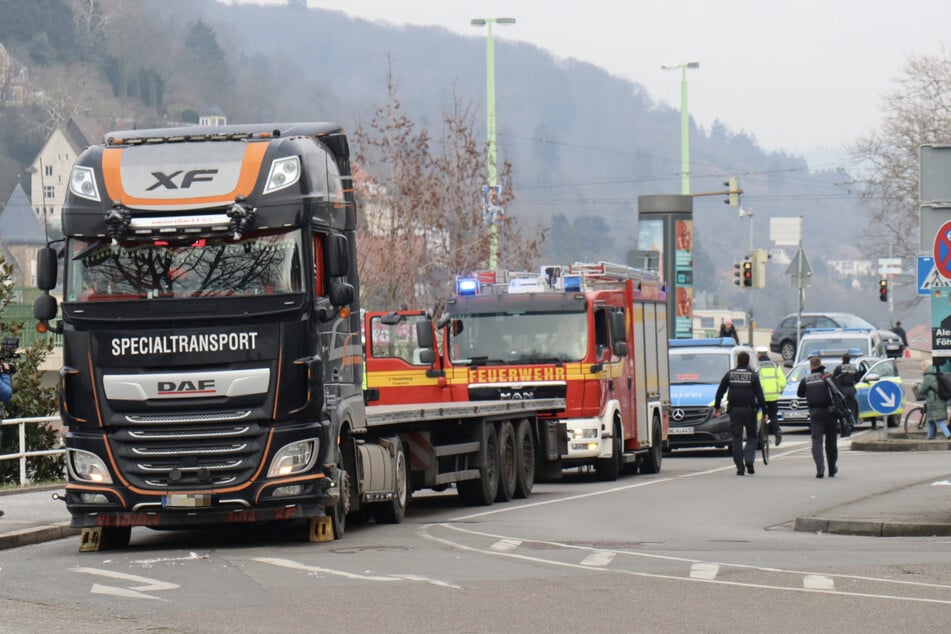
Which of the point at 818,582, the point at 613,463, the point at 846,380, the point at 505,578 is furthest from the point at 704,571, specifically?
the point at 846,380

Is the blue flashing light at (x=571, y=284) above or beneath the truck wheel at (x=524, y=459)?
above

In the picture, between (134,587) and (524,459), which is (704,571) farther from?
(524,459)

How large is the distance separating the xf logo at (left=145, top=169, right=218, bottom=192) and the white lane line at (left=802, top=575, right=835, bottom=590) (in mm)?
5959

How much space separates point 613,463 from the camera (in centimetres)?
2542

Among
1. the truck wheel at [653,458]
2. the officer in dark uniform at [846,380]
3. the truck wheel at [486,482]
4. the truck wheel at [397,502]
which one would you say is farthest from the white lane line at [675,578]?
the officer in dark uniform at [846,380]

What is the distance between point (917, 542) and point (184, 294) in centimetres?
666

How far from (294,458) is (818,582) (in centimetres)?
480

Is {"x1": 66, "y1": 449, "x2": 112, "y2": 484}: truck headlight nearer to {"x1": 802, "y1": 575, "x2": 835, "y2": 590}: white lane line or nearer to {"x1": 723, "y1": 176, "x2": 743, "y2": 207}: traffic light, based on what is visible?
{"x1": 802, "y1": 575, "x2": 835, "y2": 590}: white lane line

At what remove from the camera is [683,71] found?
247 feet

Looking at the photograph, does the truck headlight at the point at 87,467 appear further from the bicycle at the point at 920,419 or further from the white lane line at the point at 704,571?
the bicycle at the point at 920,419

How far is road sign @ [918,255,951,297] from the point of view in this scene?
19875mm

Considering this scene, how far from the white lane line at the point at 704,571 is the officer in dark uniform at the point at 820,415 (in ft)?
38.9

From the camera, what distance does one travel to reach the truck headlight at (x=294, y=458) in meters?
15.1

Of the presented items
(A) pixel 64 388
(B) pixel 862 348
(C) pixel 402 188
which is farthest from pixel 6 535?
(B) pixel 862 348
